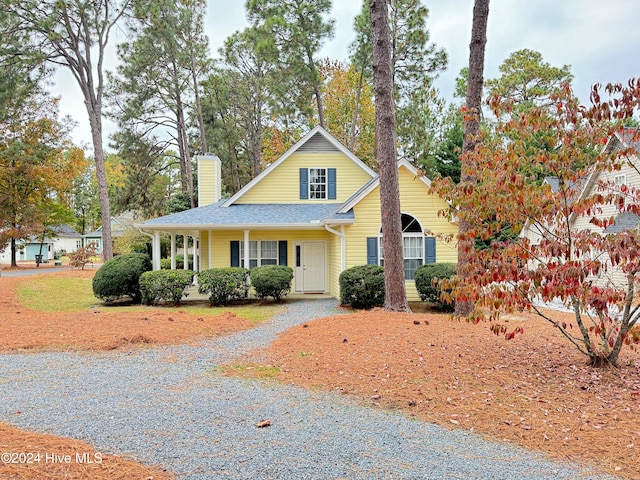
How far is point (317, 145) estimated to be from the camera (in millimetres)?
17422

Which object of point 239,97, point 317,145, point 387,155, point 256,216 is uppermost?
point 239,97

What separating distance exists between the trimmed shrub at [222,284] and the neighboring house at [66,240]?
155 ft

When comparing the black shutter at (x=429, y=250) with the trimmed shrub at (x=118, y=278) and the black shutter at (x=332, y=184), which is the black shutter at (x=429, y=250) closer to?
the black shutter at (x=332, y=184)

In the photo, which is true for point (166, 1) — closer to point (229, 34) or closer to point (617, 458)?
point (229, 34)

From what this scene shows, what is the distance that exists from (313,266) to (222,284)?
12.9ft

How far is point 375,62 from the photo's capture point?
10.5 m

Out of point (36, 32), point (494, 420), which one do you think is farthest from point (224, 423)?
point (36, 32)

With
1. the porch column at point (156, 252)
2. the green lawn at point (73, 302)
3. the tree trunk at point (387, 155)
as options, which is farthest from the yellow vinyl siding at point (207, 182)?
the tree trunk at point (387, 155)

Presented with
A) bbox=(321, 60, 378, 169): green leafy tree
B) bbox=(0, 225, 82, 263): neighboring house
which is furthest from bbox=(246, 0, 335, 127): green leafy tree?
bbox=(0, 225, 82, 263): neighboring house

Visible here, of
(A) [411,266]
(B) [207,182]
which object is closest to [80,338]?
(A) [411,266]

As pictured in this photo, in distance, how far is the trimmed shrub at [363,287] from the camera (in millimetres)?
12117

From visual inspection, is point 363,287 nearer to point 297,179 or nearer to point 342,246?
point 342,246

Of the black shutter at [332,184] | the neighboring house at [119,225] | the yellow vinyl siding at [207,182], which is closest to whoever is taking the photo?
the black shutter at [332,184]

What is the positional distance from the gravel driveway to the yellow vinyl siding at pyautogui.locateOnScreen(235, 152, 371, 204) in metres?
11.9
